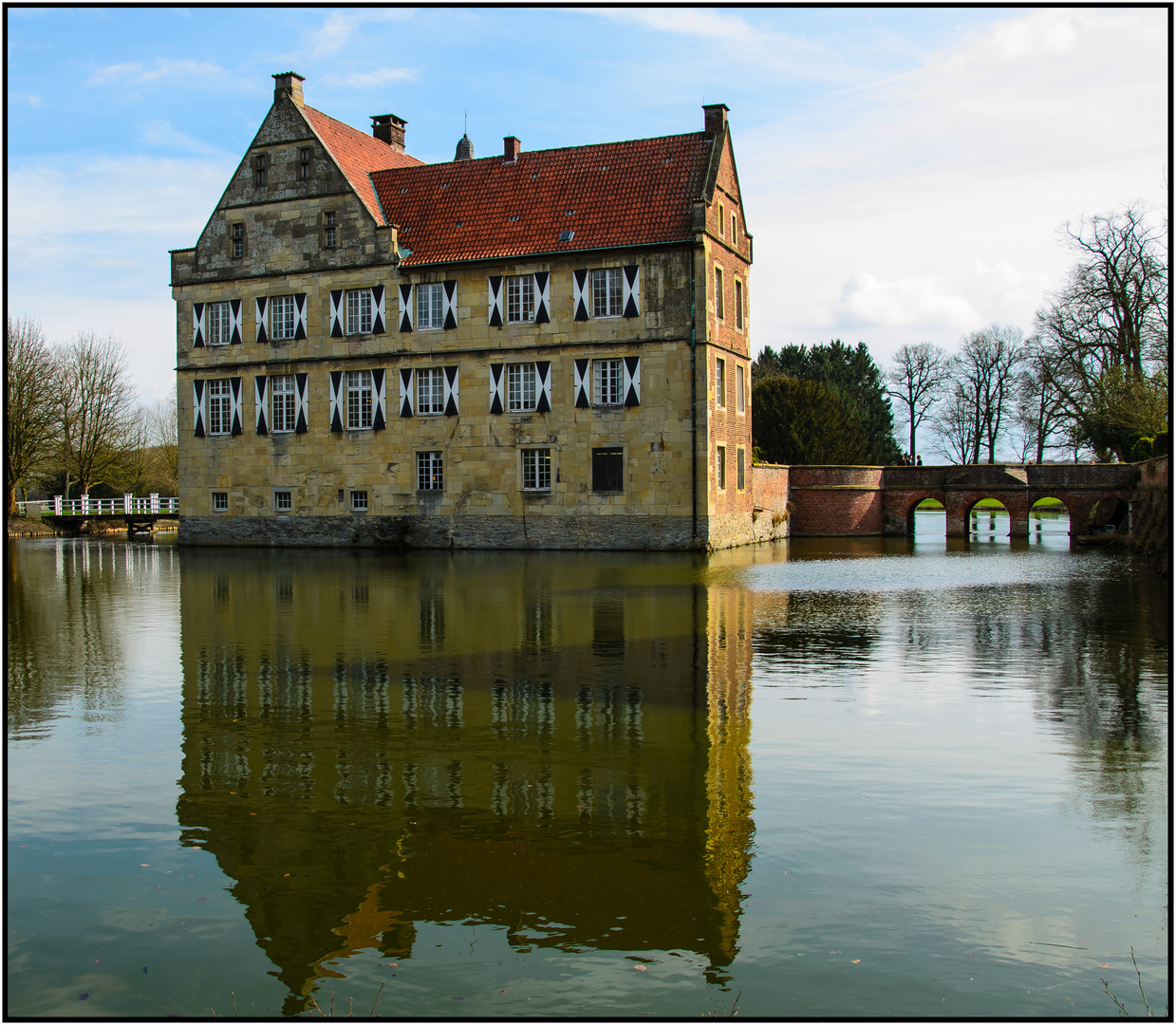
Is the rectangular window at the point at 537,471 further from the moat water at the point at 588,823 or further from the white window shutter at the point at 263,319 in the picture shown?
the moat water at the point at 588,823

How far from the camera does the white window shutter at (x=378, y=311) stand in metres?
35.5

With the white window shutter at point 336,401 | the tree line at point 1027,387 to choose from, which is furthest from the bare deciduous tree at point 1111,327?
the white window shutter at point 336,401

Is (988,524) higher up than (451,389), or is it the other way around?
(451,389)

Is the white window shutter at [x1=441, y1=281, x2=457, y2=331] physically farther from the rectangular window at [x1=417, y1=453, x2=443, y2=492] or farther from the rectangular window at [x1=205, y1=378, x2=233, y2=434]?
the rectangular window at [x1=205, y1=378, x2=233, y2=434]

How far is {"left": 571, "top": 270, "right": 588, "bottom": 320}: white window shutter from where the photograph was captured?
109 ft

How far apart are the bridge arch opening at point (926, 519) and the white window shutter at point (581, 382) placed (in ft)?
57.7

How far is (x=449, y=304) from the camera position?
114 feet

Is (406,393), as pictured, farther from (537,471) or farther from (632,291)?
(632,291)

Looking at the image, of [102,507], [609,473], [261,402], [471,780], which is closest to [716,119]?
[609,473]

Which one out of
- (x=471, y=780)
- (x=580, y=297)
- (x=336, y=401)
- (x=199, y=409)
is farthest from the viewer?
(x=199, y=409)

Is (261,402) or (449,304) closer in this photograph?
(449,304)

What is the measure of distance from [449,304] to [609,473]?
24.3 feet

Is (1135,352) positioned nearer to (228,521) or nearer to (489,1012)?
(228,521)

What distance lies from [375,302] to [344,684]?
26.4 meters
